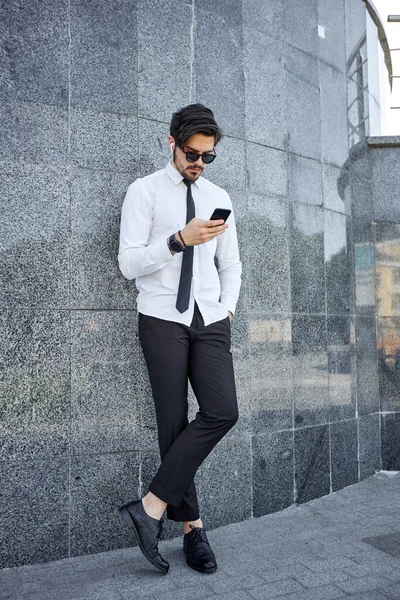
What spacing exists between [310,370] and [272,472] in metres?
0.89

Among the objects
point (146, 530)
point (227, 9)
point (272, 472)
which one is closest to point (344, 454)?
point (272, 472)

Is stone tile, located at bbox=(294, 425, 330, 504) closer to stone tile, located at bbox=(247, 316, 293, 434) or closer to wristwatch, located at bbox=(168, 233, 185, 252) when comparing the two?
stone tile, located at bbox=(247, 316, 293, 434)

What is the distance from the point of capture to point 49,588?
329 centimetres

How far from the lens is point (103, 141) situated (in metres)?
4.07

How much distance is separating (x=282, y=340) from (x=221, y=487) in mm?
1200

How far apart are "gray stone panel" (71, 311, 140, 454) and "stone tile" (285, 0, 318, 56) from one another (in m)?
2.78

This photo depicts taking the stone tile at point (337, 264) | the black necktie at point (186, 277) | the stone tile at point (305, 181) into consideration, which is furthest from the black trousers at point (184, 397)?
the stone tile at point (337, 264)

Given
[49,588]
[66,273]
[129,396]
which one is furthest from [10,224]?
[49,588]

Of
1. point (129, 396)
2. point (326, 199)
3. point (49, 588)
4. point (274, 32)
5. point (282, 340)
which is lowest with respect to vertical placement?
point (49, 588)

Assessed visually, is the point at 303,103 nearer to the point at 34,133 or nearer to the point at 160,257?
the point at 34,133

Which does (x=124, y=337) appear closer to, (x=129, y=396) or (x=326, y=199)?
(x=129, y=396)

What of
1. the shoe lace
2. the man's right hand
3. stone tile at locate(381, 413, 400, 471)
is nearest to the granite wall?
stone tile at locate(381, 413, 400, 471)

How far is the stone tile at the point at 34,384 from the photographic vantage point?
366 centimetres

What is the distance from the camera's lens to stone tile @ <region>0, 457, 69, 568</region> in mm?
3598
